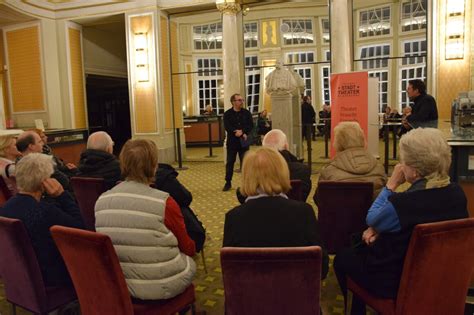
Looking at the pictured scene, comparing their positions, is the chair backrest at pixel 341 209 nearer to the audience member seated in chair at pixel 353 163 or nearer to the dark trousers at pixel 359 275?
the audience member seated in chair at pixel 353 163

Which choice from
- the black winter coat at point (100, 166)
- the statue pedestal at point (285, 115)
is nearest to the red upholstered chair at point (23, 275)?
the black winter coat at point (100, 166)

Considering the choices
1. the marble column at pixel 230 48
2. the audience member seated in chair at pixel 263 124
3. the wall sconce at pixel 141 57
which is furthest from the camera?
the audience member seated in chair at pixel 263 124

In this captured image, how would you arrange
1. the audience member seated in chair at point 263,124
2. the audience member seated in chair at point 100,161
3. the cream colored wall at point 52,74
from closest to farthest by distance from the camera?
the audience member seated in chair at point 100,161 → the cream colored wall at point 52,74 → the audience member seated in chair at point 263,124

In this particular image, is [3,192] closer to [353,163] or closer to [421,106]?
[353,163]

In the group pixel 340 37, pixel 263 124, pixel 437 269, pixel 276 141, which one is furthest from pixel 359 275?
pixel 263 124

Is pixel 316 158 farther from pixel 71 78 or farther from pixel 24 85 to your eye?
pixel 24 85

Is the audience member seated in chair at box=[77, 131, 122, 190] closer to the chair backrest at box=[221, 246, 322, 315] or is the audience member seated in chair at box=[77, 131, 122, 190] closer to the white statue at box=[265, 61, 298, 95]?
the chair backrest at box=[221, 246, 322, 315]

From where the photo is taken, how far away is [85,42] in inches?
431

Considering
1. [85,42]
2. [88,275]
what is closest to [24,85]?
[85,42]

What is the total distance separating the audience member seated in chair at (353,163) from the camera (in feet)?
9.58

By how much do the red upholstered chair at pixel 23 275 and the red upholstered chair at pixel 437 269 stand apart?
168cm

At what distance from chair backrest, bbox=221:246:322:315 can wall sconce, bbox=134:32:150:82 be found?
874 cm

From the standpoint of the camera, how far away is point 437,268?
67.2 inches

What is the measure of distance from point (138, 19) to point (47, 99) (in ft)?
9.95
